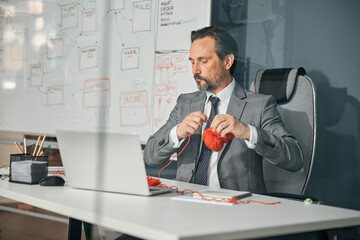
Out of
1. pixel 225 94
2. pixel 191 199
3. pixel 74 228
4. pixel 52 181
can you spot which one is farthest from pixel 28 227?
pixel 191 199

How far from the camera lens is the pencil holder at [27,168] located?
1548 mm

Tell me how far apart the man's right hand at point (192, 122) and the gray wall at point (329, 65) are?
90 cm

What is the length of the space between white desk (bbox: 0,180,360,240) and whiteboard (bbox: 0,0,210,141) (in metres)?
1.23

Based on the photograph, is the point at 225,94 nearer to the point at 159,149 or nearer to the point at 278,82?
the point at 278,82

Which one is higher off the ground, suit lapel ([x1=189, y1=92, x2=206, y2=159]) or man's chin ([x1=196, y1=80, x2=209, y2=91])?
man's chin ([x1=196, y1=80, x2=209, y2=91])

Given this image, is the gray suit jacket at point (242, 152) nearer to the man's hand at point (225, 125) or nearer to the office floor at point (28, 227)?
the man's hand at point (225, 125)

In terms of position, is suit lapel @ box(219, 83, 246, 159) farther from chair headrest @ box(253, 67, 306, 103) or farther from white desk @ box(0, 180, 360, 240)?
white desk @ box(0, 180, 360, 240)

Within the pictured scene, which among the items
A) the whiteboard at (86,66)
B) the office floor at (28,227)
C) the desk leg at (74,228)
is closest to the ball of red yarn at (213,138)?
the desk leg at (74,228)

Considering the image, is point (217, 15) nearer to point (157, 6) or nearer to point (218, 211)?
point (157, 6)

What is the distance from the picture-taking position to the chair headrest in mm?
1942

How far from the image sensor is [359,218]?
119cm

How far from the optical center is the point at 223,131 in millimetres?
1571

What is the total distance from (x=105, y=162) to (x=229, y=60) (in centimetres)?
109

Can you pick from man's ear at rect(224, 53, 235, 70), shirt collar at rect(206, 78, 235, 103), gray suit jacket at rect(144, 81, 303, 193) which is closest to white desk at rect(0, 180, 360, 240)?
gray suit jacket at rect(144, 81, 303, 193)
